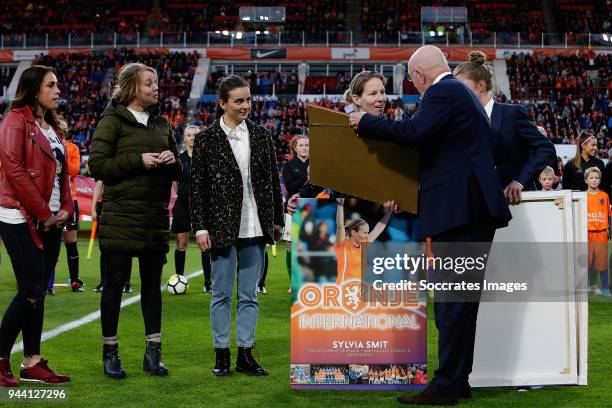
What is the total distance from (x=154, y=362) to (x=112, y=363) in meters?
0.27

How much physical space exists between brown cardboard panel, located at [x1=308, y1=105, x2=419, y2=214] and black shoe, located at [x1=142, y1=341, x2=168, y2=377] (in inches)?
71.2

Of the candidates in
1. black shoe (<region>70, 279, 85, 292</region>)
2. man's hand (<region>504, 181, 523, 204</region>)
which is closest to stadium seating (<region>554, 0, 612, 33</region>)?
black shoe (<region>70, 279, 85, 292</region>)

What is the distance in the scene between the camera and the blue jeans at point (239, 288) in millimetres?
5715

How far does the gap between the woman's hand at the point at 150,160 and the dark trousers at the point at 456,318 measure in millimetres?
1824

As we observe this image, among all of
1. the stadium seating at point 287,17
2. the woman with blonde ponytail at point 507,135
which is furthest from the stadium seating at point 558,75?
the woman with blonde ponytail at point 507,135

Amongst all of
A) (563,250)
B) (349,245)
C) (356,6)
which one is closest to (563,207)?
(563,250)

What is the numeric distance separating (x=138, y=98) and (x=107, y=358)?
1680mm

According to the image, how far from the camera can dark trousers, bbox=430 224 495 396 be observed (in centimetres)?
475

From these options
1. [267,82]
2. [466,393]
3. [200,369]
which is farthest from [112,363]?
[267,82]

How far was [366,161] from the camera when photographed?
4.85 meters

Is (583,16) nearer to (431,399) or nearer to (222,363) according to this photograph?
(222,363)

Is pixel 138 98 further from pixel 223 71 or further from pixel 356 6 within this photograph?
pixel 356 6

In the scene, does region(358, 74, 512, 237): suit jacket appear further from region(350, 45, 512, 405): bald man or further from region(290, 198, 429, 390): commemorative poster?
region(290, 198, 429, 390): commemorative poster

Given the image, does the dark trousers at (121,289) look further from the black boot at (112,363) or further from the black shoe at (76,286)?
the black shoe at (76,286)
